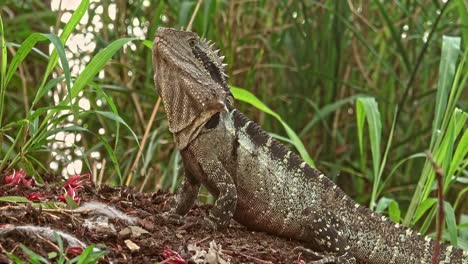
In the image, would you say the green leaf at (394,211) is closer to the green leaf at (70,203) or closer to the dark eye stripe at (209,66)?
the dark eye stripe at (209,66)

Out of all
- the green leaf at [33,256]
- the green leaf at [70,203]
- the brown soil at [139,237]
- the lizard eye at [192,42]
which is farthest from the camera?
the lizard eye at [192,42]

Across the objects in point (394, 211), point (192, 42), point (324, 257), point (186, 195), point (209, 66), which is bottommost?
point (394, 211)

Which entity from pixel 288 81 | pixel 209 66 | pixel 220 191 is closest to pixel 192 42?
pixel 209 66

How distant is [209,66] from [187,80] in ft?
0.52

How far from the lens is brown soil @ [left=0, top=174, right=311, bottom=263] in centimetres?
302

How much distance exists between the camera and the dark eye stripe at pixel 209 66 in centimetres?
402

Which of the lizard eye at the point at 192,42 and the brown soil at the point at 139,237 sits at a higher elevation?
the lizard eye at the point at 192,42

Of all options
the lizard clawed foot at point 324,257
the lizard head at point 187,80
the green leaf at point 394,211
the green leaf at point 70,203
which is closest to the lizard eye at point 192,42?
the lizard head at point 187,80

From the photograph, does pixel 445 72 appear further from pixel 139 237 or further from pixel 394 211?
pixel 139 237

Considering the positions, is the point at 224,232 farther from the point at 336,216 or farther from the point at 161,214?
the point at 336,216

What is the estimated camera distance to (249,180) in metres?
4.17

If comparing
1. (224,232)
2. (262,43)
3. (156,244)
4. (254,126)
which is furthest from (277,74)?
(156,244)

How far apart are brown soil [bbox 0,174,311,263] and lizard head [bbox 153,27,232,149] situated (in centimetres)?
48

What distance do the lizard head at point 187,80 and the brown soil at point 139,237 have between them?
48cm
